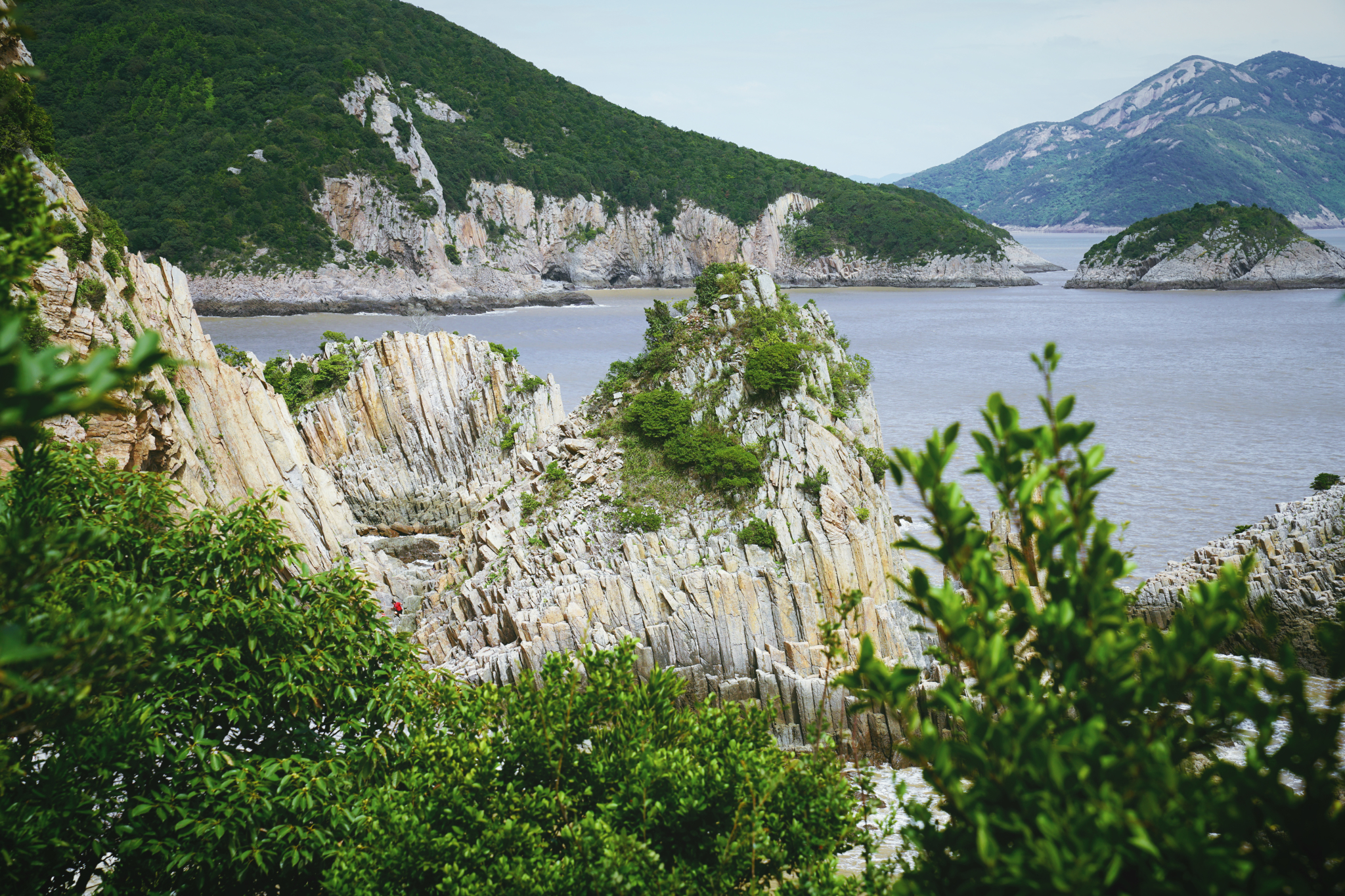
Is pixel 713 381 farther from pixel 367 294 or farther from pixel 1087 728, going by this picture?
pixel 367 294

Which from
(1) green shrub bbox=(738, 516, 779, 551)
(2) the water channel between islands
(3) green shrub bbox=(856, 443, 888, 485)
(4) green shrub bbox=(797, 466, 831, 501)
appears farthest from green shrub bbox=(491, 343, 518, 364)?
(1) green shrub bbox=(738, 516, 779, 551)

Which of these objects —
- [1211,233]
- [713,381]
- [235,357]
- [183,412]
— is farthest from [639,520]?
[1211,233]

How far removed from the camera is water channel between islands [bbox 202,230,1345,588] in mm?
31297

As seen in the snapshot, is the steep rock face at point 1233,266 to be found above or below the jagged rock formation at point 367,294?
above

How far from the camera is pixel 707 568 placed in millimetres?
16531

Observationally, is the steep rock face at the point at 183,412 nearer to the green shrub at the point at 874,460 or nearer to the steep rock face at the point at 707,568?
the steep rock face at the point at 707,568

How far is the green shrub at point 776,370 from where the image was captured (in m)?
19.5

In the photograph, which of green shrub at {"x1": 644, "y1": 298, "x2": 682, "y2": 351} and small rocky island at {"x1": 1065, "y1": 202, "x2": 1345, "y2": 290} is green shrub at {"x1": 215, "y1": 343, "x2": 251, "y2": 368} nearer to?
green shrub at {"x1": 644, "y1": 298, "x2": 682, "y2": 351}

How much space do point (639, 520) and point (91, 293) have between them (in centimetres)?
1337

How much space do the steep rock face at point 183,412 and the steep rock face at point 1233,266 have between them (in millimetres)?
118612

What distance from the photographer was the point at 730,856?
605cm

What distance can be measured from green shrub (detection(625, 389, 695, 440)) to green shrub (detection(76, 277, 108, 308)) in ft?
41.3

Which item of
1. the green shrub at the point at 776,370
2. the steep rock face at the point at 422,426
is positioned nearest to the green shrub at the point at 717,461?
the green shrub at the point at 776,370

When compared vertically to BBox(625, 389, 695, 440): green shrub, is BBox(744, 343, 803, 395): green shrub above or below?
above
